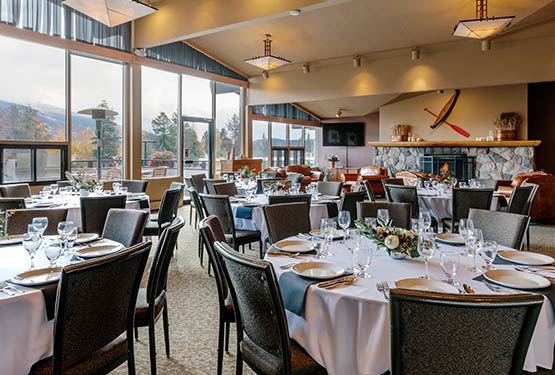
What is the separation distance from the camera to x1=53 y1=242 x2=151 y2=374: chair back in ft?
5.39

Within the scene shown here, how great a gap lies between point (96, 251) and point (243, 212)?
7.20 feet

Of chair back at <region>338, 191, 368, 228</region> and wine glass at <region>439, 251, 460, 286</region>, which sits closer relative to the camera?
wine glass at <region>439, 251, 460, 286</region>

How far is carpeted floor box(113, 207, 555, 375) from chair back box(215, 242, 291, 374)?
0.87 m

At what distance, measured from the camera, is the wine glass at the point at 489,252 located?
6.87ft

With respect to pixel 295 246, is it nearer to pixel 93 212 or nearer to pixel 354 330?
pixel 354 330

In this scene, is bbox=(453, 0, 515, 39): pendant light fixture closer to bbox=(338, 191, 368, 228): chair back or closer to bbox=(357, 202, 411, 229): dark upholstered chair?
bbox=(338, 191, 368, 228): chair back

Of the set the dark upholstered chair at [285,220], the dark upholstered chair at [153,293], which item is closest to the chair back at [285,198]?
the dark upholstered chair at [285,220]

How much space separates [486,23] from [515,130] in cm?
534

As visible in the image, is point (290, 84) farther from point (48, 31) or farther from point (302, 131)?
point (48, 31)

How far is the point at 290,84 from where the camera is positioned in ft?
38.9

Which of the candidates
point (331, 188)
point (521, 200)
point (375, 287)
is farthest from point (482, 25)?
point (375, 287)

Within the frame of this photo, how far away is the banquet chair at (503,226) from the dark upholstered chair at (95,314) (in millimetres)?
2455

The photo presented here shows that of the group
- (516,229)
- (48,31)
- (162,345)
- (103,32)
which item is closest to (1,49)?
(48,31)

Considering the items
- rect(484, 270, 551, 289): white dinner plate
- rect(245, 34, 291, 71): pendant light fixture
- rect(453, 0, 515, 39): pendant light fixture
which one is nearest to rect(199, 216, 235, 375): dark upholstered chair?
rect(484, 270, 551, 289): white dinner plate
